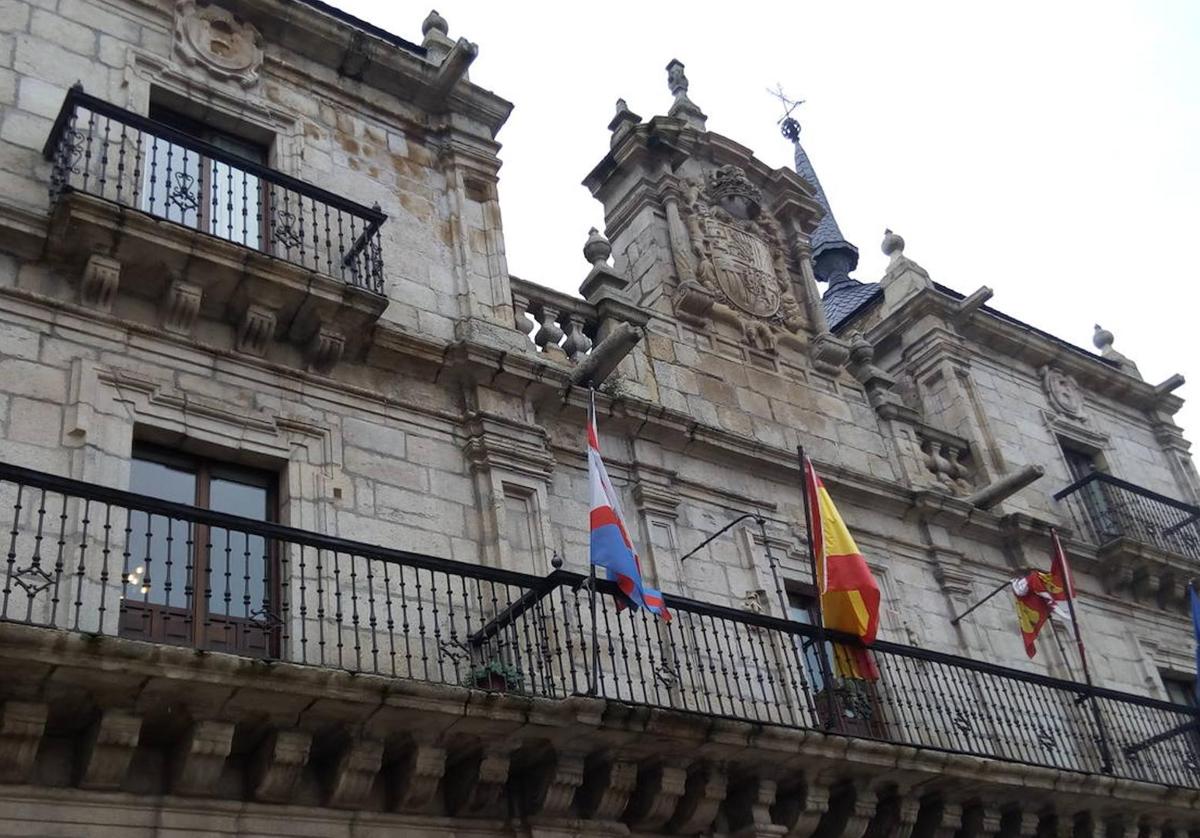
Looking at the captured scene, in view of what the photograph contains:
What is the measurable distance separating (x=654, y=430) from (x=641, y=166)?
4224mm

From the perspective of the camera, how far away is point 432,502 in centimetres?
974

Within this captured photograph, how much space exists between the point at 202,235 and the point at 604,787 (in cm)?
473

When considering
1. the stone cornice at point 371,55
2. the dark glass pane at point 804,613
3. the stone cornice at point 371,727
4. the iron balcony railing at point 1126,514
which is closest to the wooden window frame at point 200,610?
the stone cornice at point 371,727

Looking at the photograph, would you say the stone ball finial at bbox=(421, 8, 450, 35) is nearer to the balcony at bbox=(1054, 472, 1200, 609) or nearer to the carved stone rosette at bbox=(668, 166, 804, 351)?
the carved stone rosette at bbox=(668, 166, 804, 351)

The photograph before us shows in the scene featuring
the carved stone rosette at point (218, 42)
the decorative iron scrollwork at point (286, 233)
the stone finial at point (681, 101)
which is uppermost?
the stone finial at point (681, 101)

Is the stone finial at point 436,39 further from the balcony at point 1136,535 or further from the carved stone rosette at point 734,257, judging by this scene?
the balcony at point 1136,535

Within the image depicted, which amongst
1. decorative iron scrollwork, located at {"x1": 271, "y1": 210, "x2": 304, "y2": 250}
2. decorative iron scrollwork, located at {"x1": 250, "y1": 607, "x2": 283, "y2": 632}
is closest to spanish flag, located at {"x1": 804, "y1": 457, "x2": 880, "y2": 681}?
decorative iron scrollwork, located at {"x1": 250, "y1": 607, "x2": 283, "y2": 632}

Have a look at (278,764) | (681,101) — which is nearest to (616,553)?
(278,764)

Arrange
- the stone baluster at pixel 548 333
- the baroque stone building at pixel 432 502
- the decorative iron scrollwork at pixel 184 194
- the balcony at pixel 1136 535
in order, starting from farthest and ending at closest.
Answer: the balcony at pixel 1136 535
the stone baluster at pixel 548 333
the decorative iron scrollwork at pixel 184 194
the baroque stone building at pixel 432 502

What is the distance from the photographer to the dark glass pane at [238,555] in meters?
8.29

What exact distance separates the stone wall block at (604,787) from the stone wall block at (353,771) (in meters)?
1.56

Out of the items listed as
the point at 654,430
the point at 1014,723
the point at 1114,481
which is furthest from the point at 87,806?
the point at 1114,481

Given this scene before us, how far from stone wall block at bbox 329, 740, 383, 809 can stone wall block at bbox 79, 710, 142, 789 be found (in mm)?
1216

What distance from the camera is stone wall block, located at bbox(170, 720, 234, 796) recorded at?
706 cm
